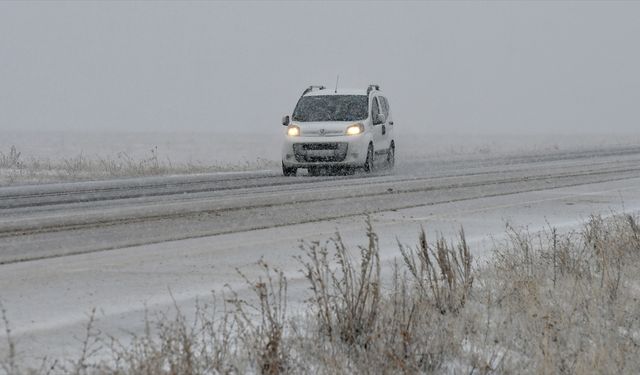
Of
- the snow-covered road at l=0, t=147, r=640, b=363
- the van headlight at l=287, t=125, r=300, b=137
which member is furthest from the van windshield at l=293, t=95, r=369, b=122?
the snow-covered road at l=0, t=147, r=640, b=363

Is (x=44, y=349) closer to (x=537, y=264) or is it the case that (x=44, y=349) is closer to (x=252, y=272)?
(x=252, y=272)

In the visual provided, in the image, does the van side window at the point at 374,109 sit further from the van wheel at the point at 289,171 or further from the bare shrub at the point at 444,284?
the bare shrub at the point at 444,284

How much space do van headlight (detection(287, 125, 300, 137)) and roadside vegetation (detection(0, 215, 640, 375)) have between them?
16766mm

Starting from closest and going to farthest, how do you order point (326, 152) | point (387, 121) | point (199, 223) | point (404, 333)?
point (404, 333) → point (199, 223) → point (326, 152) → point (387, 121)

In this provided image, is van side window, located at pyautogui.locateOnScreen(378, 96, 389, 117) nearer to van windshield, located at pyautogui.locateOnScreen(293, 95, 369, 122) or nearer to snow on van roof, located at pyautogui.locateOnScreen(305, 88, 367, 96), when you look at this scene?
snow on van roof, located at pyautogui.locateOnScreen(305, 88, 367, 96)

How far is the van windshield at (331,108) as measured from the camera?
25.8 meters

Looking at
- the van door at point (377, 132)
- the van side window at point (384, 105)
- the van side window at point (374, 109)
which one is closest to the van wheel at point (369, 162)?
the van door at point (377, 132)

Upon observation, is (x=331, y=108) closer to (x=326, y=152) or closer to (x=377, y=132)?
(x=377, y=132)

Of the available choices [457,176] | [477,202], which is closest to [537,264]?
[477,202]

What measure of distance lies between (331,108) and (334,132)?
3.81 feet

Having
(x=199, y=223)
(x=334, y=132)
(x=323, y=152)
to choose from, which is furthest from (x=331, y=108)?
(x=199, y=223)

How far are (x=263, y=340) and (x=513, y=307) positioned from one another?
223 centimetres

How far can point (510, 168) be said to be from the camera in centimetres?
2800

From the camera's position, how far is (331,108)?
26.0 meters
